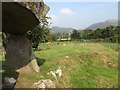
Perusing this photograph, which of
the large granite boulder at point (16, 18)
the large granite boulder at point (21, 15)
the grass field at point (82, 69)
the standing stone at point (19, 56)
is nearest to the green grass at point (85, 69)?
the grass field at point (82, 69)

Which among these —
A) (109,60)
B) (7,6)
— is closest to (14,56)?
(7,6)

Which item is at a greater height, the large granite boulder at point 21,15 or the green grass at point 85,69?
the large granite boulder at point 21,15

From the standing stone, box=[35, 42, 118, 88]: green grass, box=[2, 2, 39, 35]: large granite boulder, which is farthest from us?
box=[35, 42, 118, 88]: green grass

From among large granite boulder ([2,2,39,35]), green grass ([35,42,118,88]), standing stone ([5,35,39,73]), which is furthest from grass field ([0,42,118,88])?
large granite boulder ([2,2,39,35])

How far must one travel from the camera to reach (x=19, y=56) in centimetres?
1501

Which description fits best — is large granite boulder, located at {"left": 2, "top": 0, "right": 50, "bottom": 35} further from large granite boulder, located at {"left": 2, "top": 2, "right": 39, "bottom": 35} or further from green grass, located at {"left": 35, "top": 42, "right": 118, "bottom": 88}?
green grass, located at {"left": 35, "top": 42, "right": 118, "bottom": 88}

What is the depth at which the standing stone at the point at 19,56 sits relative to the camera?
15.0 metres

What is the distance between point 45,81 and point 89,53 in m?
8.26

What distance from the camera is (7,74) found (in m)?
13.6

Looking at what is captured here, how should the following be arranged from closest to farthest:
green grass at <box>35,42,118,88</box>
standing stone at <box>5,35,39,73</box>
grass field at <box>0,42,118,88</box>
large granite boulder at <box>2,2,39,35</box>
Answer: large granite boulder at <box>2,2,39,35</box>, standing stone at <box>5,35,39,73</box>, grass field at <box>0,42,118,88</box>, green grass at <box>35,42,118,88</box>

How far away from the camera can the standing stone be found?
1498 cm

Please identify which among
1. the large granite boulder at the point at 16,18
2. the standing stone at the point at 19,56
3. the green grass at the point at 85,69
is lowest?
the green grass at the point at 85,69

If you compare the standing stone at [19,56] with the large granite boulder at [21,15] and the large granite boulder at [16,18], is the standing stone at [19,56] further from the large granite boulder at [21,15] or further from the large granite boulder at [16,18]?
the large granite boulder at [21,15]

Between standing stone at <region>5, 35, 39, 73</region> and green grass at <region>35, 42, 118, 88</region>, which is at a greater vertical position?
standing stone at <region>5, 35, 39, 73</region>
